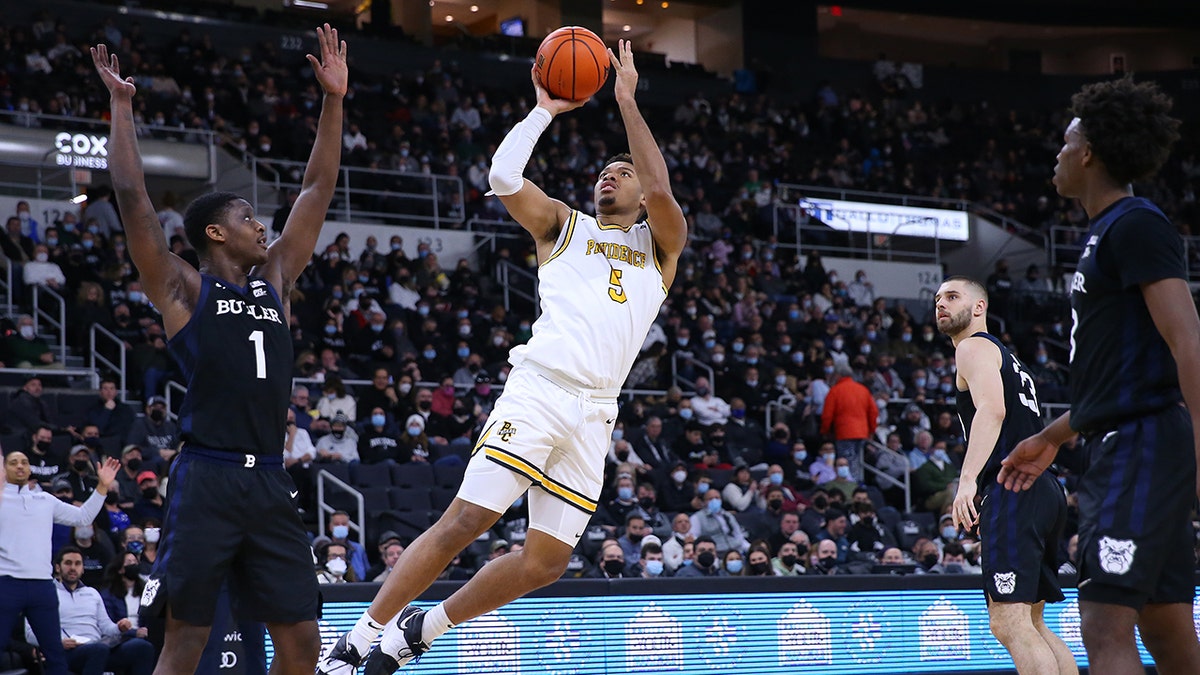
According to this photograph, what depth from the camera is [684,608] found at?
10.1 meters

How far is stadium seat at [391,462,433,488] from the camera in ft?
48.1

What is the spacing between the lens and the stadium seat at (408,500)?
14.1 metres

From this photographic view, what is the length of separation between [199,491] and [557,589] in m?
5.20

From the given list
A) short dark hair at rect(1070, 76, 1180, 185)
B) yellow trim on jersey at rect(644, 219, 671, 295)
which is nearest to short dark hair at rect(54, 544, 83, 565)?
yellow trim on jersey at rect(644, 219, 671, 295)

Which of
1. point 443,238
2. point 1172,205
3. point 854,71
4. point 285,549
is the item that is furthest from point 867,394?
point 854,71

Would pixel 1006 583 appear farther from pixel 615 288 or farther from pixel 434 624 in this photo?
pixel 434 624

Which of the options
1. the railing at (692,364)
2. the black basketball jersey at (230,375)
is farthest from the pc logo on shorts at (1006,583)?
the railing at (692,364)

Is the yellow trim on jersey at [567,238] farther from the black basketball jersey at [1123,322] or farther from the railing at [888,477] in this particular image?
the railing at [888,477]

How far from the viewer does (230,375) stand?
16.0ft

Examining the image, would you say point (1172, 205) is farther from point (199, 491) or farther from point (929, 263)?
point (199, 491)

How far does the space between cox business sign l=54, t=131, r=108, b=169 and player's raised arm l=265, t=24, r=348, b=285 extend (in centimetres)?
1537

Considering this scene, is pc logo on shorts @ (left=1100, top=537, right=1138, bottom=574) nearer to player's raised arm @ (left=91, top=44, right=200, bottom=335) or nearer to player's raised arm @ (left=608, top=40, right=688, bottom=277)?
player's raised arm @ (left=608, top=40, right=688, bottom=277)

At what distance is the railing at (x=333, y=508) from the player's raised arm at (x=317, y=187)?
8.15m

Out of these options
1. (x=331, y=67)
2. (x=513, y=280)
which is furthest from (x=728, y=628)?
(x=513, y=280)
